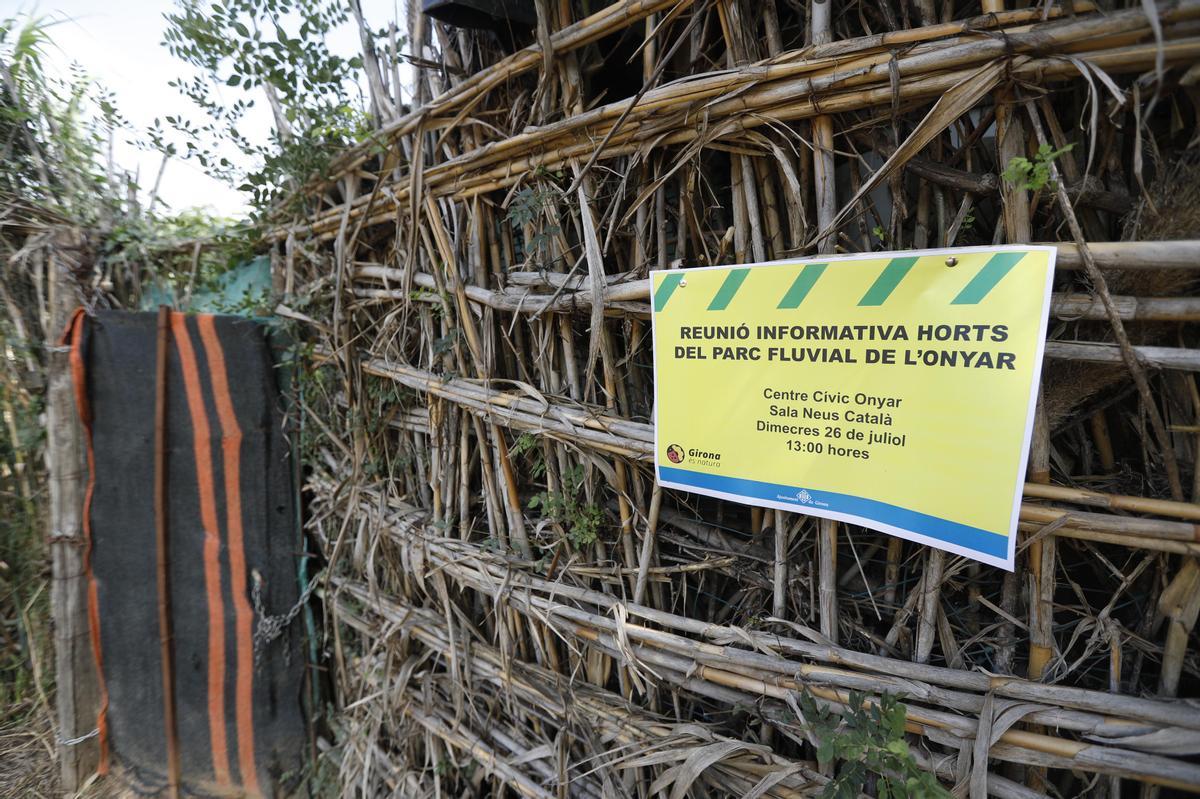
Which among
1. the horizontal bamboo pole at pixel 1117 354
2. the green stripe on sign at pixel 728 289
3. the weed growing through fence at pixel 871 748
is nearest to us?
the horizontal bamboo pole at pixel 1117 354

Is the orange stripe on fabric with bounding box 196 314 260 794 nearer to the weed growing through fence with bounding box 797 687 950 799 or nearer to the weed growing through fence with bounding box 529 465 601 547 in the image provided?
the weed growing through fence with bounding box 529 465 601 547

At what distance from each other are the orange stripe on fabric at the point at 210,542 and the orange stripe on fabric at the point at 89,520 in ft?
1.04

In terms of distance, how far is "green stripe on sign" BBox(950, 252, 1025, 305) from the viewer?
0.75m

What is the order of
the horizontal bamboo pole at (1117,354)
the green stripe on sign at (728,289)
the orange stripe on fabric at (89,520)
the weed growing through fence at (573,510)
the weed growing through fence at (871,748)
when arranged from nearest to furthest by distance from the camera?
the horizontal bamboo pole at (1117,354), the weed growing through fence at (871,748), the green stripe on sign at (728,289), the weed growing through fence at (573,510), the orange stripe on fabric at (89,520)

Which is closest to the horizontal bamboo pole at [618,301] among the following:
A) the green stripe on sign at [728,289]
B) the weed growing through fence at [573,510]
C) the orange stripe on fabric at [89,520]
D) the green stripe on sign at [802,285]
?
the green stripe on sign at [728,289]

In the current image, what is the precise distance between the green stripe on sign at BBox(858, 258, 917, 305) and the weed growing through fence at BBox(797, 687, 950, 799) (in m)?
0.64

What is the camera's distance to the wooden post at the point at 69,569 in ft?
6.53

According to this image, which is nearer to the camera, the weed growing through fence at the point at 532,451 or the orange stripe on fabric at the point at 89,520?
the weed growing through fence at the point at 532,451

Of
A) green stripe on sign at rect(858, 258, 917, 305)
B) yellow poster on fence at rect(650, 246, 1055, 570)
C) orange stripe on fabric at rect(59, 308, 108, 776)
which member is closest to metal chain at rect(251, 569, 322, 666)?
orange stripe on fabric at rect(59, 308, 108, 776)

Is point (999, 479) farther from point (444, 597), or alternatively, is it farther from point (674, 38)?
point (444, 597)

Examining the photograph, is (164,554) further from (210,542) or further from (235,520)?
(235,520)

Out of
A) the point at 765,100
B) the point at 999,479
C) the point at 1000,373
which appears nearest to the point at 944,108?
the point at 765,100

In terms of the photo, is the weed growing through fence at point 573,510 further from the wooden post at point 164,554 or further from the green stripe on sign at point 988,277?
the wooden post at point 164,554

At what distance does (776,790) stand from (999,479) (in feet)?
2.39
